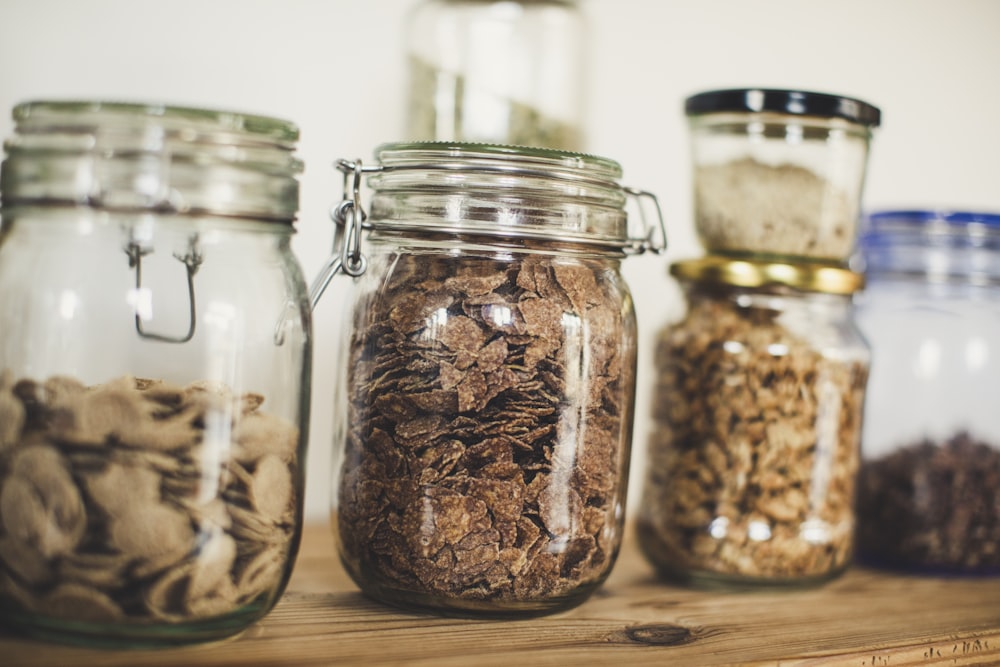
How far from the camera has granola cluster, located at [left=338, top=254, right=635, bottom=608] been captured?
2.39ft

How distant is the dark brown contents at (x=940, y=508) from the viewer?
1030 millimetres

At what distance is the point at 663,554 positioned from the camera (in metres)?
0.95

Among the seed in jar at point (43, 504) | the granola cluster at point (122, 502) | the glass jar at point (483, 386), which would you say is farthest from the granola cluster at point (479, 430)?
the seed in jar at point (43, 504)

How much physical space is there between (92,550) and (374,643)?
20 centimetres

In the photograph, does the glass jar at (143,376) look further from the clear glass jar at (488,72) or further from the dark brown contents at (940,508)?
the dark brown contents at (940,508)

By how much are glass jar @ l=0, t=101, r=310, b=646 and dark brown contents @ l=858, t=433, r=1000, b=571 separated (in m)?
0.66

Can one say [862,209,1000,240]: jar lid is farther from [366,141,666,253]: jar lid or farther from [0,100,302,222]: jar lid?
[0,100,302,222]: jar lid

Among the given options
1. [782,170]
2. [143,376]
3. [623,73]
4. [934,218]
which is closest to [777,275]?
[782,170]

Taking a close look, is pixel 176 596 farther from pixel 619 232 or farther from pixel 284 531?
pixel 619 232

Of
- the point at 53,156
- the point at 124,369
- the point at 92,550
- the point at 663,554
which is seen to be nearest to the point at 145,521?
the point at 92,550

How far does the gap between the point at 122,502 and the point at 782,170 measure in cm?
65

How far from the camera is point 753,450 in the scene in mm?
907

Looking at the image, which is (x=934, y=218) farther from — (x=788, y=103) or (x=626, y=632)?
(x=626, y=632)

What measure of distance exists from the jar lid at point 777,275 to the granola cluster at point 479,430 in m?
0.20
